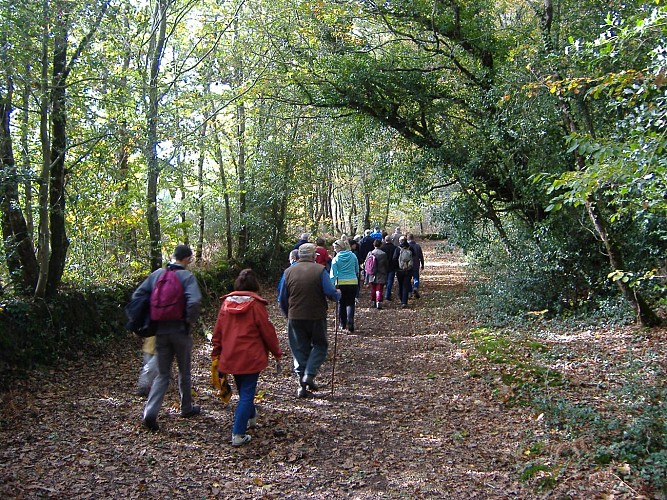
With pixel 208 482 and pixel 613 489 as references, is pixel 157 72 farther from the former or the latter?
pixel 613 489

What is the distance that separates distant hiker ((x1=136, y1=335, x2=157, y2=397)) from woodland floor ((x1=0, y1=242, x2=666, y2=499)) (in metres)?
0.20

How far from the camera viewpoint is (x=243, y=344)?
5.65 meters

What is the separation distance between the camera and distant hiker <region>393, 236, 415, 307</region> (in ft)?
48.6

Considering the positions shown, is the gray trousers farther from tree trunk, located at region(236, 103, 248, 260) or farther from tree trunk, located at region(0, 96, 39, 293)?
tree trunk, located at region(236, 103, 248, 260)

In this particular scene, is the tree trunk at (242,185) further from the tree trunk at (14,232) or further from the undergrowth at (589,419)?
the undergrowth at (589,419)

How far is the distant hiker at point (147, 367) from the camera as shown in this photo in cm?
661

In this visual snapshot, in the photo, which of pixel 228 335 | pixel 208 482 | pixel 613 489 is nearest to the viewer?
pixel 613 489

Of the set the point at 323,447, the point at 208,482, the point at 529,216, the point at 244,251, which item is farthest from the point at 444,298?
the point at 208,482

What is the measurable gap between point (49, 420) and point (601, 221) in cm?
889

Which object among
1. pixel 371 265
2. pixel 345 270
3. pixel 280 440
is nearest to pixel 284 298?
pixel 280 440

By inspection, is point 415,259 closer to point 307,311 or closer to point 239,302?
point 307,311

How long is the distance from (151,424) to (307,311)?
7.71ft

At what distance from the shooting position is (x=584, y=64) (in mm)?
8539

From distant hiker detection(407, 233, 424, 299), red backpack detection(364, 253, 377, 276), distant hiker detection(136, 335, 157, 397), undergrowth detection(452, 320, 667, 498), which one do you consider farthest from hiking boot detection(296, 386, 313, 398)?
distant hiker detection(407, 233, 424, 299)
